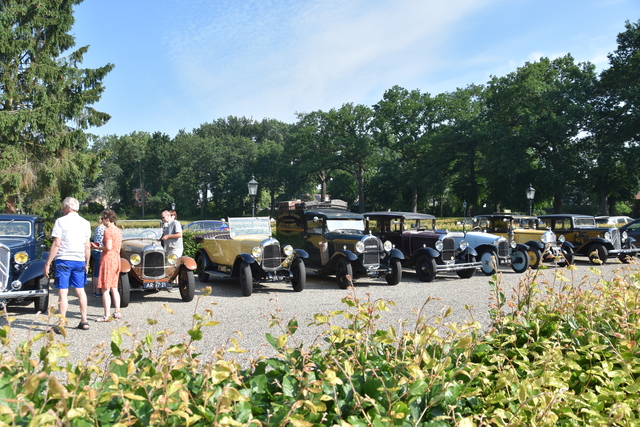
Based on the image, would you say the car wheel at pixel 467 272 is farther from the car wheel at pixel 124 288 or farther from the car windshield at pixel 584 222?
the car wheel at pixel 124 288

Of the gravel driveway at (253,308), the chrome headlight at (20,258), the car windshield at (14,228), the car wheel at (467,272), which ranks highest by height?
the car windshield at (14,228)

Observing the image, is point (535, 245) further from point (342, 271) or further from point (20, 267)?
point (20, 267)

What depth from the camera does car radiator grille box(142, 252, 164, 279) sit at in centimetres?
823

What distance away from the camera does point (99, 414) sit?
1539 millimetres

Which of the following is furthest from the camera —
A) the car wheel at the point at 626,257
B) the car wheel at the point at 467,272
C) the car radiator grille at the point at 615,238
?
the car radiator grille at the point at 615,238

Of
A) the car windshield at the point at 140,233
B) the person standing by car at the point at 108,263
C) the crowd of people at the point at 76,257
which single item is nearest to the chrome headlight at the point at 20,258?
the crowd of people at the point at 76,257

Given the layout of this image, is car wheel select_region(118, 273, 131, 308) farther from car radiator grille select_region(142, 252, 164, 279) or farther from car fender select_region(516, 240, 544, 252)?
car fender select_region(516, 240, 544, 252)

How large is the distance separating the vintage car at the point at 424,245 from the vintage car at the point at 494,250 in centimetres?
39

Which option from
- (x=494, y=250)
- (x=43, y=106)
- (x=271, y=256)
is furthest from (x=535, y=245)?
(x=43, y=106)

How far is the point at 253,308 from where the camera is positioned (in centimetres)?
780

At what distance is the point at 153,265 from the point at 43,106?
13859 millimetres

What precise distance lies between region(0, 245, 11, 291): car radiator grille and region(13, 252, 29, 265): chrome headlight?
0.69 feet

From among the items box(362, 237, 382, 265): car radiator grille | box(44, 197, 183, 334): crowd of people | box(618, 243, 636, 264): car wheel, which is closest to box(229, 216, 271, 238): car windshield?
box(362, 237, 382, 265): car radiator grille

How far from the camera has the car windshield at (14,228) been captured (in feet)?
27.1
